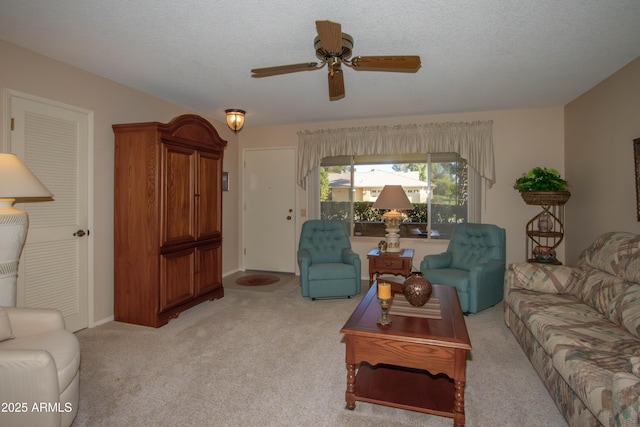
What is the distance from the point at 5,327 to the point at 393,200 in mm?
3548

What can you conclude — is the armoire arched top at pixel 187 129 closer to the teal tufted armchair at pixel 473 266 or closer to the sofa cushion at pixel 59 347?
the sofa cushion at pixel 59 347

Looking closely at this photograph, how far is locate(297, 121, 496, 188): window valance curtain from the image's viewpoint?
4.54 meters

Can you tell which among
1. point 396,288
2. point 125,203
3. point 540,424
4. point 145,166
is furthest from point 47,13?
point 540,424

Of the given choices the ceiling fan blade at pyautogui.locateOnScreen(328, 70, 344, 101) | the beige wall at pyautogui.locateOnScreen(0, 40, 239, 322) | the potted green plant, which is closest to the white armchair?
the beige wall at pyautogui.locateOnScreen(0, 40, 239, 322)

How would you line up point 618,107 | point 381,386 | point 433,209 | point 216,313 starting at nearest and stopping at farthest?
point 381,386 → point 618,107 → point 216,313 → point 433,209

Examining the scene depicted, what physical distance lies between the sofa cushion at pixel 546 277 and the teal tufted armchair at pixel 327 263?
1782 mm

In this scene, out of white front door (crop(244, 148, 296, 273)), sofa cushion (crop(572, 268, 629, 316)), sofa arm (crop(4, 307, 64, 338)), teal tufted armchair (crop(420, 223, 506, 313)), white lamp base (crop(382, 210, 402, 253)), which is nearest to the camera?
sofa arm (crop(4, 307, 64, 338))

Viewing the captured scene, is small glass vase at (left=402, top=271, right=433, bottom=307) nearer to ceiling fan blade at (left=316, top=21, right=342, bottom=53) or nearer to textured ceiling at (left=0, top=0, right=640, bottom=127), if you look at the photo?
ceiling fan blade at (left=316, top=21, right=342, bottom=53)

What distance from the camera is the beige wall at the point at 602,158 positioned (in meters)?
3.03

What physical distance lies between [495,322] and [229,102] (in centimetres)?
390

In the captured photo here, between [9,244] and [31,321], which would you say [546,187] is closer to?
[31,321]

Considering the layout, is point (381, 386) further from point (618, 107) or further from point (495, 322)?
point (618, 107)

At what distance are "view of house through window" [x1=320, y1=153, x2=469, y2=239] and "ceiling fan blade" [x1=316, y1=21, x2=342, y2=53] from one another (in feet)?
9.99

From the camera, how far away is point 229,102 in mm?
4203
